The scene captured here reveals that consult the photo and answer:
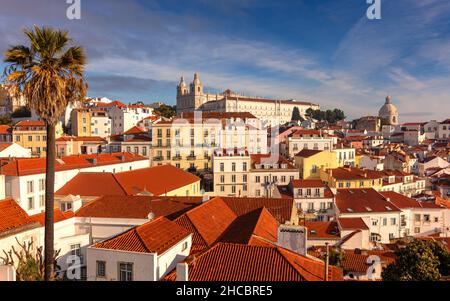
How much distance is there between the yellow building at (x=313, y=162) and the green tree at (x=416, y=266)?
33.1 metres

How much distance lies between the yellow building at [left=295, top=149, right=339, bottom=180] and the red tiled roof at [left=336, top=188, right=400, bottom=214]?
11903 millimetres

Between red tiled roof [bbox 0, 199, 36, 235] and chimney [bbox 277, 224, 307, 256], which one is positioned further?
chimney [bbox 277, 224, 307, 256]

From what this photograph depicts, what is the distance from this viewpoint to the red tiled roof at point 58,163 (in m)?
26.1

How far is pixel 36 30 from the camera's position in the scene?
368 inches

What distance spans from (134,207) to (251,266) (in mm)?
10988

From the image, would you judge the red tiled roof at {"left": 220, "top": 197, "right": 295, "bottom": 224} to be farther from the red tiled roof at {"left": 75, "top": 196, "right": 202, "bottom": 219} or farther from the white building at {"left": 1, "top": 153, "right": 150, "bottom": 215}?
the white building at {"left": 1, "top": 153, "right": 150, "bottom": 215}

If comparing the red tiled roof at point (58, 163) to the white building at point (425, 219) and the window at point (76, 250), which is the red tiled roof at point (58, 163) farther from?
the white building at point (425, 219)

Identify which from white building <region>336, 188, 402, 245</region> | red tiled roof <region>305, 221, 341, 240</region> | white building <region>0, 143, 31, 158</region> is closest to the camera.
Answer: red tiled roof <region>305, 221, 341, 240</region>

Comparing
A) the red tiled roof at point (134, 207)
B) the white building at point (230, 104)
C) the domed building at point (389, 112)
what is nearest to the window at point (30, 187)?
the red tiled roof at point (134, 207)

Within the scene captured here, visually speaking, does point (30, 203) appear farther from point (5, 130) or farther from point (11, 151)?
point (5, 130)

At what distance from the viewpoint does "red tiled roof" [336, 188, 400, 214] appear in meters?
33.2

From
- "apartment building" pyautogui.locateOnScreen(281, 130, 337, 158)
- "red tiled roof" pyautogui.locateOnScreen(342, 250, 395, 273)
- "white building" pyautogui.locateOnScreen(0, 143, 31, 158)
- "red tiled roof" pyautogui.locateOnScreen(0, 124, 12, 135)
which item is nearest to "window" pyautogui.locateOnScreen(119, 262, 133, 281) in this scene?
"red tiled roof" pyautogui.locateOnScreen(342, 250, 395, 273)

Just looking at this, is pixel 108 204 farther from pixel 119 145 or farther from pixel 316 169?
pixel 119 145

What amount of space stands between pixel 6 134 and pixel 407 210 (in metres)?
66.6
